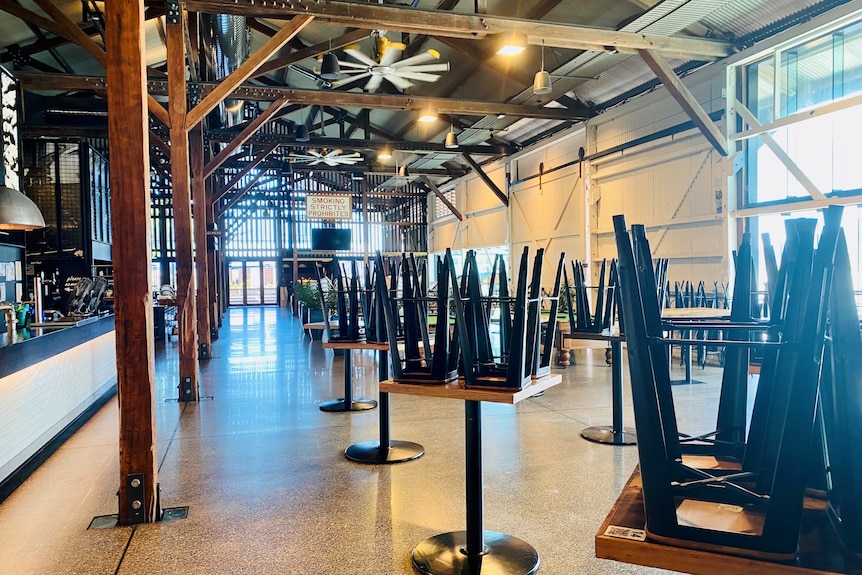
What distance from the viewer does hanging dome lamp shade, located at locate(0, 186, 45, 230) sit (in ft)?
16.3

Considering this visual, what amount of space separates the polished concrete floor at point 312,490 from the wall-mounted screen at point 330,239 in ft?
57.5

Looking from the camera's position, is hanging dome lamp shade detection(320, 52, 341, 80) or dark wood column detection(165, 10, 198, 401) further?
hanging dome lamp shade detection(320, 52, 341, 80)

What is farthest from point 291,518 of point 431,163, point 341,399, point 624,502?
point 431,163

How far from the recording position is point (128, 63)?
2889 millimetres

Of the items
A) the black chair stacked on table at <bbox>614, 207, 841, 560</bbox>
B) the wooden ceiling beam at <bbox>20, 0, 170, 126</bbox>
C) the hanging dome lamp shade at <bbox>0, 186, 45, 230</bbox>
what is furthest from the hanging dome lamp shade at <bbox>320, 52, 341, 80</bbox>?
the black chair stacked on table at <bbox>614, 207, 841, 560</bbox>

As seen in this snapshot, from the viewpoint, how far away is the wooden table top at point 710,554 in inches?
36.6

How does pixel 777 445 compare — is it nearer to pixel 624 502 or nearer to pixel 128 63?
pixel 624 502

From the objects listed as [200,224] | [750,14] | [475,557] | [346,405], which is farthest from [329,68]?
[475,557]

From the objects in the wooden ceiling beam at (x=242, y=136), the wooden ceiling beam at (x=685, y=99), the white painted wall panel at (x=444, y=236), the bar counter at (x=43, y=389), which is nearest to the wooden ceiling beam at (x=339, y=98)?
the wooden ceiling beam at (x=242, y=136)

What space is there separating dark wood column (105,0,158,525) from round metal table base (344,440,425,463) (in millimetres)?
1269

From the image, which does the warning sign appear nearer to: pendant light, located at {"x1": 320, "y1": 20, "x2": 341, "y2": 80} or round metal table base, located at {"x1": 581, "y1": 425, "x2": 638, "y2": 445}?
pendant light, located at {"x1": 320, "y1": 20, "x2": 341, "y2": 80}

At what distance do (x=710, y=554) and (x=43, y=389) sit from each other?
14.4 ft

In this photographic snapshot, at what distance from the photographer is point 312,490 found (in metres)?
3.22

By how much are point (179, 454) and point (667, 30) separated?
6.61m
